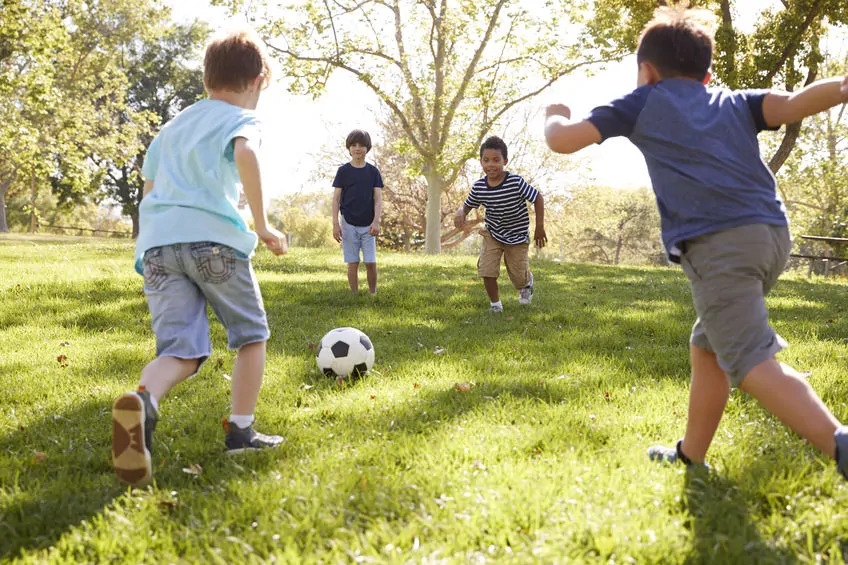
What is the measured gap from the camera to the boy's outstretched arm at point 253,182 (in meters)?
2.91

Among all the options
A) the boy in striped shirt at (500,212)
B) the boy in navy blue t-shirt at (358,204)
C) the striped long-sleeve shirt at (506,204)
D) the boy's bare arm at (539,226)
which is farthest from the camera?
the boy in navy blue t-shirt at (358,204)

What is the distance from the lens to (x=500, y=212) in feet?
24.5

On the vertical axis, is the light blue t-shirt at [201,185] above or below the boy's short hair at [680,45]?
below

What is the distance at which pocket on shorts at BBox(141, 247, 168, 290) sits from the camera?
3.00m

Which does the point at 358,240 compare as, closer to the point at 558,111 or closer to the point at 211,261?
the point at 211,261

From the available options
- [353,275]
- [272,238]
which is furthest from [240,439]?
[353,275]

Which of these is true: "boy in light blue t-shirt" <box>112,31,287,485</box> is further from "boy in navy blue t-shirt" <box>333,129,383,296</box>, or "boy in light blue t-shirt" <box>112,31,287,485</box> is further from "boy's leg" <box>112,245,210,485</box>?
"boy in navy blue t-shirt" <box>333,129,383,296</box>

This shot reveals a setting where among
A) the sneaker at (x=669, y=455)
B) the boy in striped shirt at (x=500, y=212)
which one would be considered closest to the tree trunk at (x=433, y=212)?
the boy in striped shirt at (x=500, y=212)

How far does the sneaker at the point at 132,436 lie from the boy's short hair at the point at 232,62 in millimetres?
1550

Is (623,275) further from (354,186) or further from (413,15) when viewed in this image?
(413,15)

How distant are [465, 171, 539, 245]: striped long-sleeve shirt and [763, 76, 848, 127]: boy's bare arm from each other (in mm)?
4666

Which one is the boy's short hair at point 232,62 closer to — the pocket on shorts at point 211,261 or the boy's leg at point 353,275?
the pocket on shorts at point 211,261

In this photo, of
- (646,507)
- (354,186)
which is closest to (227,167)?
(646,507)

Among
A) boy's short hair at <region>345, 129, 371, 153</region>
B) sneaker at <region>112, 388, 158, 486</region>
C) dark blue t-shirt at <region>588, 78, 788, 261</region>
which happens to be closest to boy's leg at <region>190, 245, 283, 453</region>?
sneaker at <region>112, 388, 158, 486</region>
